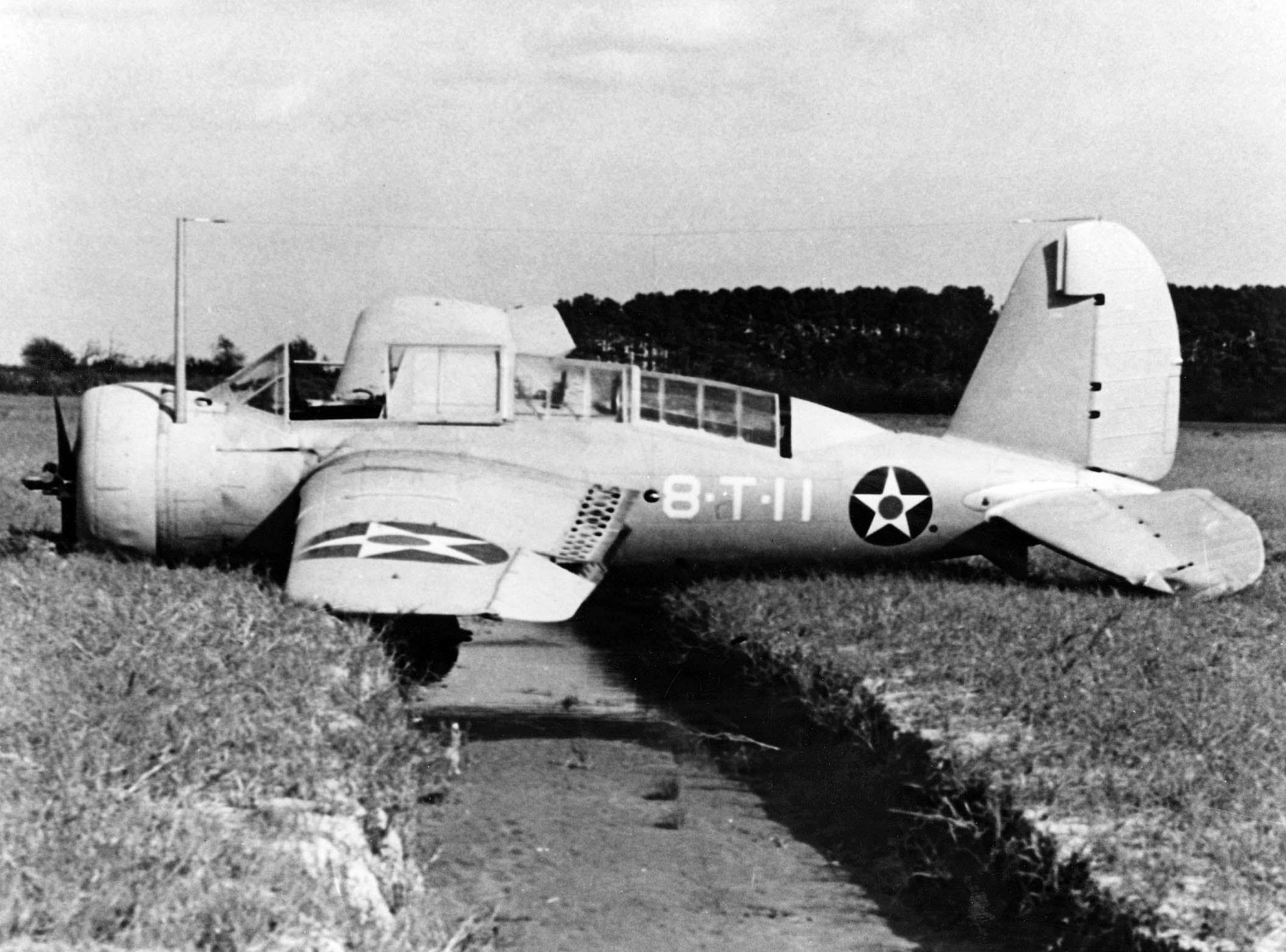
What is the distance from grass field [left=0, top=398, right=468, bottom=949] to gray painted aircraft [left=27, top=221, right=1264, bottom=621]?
1304 millimetres

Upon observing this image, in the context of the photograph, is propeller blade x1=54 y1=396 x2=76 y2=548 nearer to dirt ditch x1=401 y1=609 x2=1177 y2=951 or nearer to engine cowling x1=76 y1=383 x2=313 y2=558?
engine cowling x1=76 y1=383 x2=313 y2=558

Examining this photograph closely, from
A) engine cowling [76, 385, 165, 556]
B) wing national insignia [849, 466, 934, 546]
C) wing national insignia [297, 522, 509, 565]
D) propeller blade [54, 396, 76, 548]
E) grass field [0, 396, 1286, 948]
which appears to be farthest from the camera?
wing national insignia [849, 466, 934, 546]

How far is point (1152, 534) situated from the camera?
962cm

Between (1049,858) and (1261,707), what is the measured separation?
→ 195cm

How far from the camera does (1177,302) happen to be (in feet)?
122

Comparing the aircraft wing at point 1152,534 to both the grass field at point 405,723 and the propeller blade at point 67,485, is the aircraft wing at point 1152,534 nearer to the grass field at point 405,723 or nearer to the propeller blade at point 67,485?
the grass field at point 405,723

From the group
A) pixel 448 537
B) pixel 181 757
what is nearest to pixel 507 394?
pixel 448 537

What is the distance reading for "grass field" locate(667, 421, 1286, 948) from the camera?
15.2 feet

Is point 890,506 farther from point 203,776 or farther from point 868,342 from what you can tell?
point 868,342

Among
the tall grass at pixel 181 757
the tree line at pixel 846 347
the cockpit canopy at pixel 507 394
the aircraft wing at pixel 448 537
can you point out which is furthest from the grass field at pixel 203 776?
the tree line at pixel 846 347

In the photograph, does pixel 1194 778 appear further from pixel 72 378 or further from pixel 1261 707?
pixel 72 378

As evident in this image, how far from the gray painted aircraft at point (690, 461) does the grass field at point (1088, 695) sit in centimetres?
42

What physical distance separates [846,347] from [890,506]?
17831mm

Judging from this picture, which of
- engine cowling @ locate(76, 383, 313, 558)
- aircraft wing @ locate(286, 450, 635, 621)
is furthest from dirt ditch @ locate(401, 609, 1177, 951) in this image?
engine cowling @ locate(76, 383, 313, 558)
